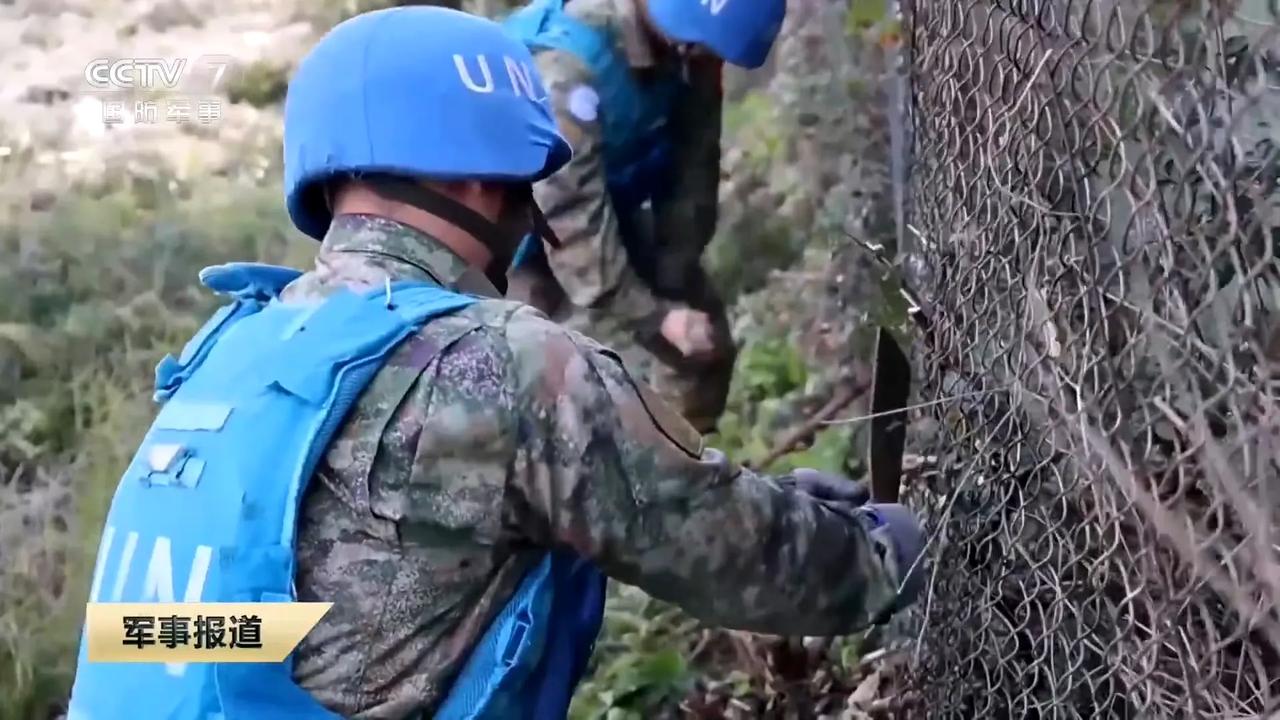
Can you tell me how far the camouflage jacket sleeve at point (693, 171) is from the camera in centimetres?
370

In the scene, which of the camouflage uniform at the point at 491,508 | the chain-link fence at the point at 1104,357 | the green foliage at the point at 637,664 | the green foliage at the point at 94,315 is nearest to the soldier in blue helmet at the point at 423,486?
the camouflage uniform at the point at 491,508

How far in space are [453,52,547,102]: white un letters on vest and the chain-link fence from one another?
587 millimetres

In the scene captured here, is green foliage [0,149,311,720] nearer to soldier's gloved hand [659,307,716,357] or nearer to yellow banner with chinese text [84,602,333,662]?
soldier's gloved hand [659,307,716,357]

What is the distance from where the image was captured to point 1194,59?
43.6 inches

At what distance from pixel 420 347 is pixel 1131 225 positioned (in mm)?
836

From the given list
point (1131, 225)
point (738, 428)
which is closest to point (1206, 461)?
point (1131, 225)

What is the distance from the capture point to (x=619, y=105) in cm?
340

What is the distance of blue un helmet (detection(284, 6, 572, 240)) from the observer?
180 cm

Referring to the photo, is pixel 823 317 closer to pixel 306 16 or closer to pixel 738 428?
pixel 738 428

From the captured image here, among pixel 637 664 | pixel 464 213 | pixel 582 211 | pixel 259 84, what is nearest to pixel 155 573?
pixel 464 213

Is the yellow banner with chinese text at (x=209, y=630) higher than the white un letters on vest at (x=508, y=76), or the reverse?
the white un letters on vest at (x=508, y=76)

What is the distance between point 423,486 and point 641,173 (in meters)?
2.17

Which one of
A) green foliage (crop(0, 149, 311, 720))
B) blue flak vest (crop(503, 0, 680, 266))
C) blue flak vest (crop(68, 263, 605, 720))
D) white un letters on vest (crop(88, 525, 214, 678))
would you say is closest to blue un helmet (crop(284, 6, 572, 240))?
blue flak vest (crop(68, 263, 605, 720))

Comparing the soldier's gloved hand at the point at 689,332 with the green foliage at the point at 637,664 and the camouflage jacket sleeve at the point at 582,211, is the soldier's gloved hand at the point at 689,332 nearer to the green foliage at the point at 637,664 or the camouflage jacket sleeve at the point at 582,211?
the camouflage jacket sleeve at the point at 582,211
